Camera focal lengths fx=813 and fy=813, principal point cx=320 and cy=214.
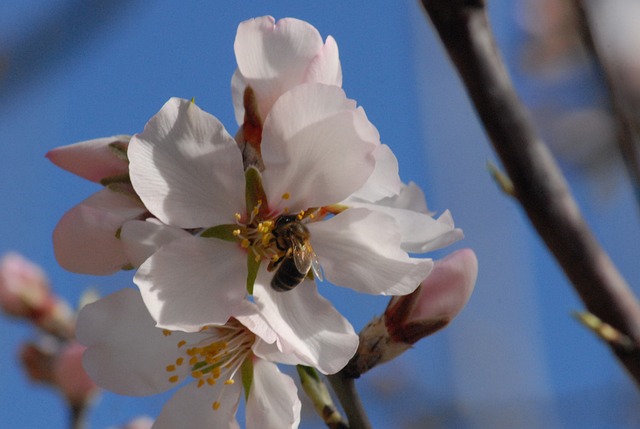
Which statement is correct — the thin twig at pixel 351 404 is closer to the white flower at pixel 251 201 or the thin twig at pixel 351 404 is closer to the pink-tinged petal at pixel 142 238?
the white flower at pixel 251 201

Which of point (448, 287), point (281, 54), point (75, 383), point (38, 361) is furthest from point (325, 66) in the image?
point (38, 361)

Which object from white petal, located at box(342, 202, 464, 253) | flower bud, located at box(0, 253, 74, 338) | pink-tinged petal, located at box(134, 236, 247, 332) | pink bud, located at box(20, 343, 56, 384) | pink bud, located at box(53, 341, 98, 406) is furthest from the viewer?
flower bud, located at box(0, 253, 74, 338)

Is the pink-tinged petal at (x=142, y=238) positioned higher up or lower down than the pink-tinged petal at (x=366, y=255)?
higher up

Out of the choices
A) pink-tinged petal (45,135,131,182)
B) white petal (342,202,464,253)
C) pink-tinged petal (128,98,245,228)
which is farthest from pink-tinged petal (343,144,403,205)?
pink-tinged petal (45,135,131,182)

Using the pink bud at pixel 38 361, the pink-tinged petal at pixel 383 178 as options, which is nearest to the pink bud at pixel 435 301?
the pink-tinged petal at pixel 383 178

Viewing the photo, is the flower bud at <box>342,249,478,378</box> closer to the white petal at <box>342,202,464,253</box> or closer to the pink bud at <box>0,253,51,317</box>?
the white petal at <box>342,202,464,253</box>

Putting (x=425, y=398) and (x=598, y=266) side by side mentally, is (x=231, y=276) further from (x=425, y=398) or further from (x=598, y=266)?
(x=425, y=398)
